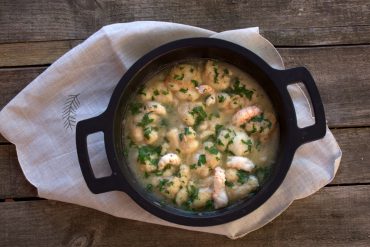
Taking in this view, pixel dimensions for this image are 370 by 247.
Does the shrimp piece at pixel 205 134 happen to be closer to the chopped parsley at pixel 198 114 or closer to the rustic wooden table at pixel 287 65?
the chopped parsley at pixel 198 114

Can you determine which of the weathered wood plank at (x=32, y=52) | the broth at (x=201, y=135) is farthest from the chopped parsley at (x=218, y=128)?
the weathered wood plank at (x=32, y=52)

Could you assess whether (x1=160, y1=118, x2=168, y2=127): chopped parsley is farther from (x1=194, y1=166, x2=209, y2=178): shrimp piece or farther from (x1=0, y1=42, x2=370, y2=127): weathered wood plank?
(x1=0, y1=42, x2=370, y2=127): weathered wood plank

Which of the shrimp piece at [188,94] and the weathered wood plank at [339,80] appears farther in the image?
the weathered wood plank at [339,80]

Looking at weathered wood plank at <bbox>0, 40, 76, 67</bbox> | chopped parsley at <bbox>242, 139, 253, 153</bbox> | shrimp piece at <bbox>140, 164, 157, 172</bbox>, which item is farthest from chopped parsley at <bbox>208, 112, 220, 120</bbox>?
weathered wood plank at <bbox>0, 40, 76, 67</bbox>

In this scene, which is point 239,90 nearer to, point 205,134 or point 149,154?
point 205,134

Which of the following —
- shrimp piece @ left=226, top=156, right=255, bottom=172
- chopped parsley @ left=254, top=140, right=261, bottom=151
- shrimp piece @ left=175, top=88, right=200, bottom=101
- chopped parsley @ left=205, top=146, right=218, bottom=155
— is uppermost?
shrimp piece @ left=175, top=88, right=200, bottom=101
